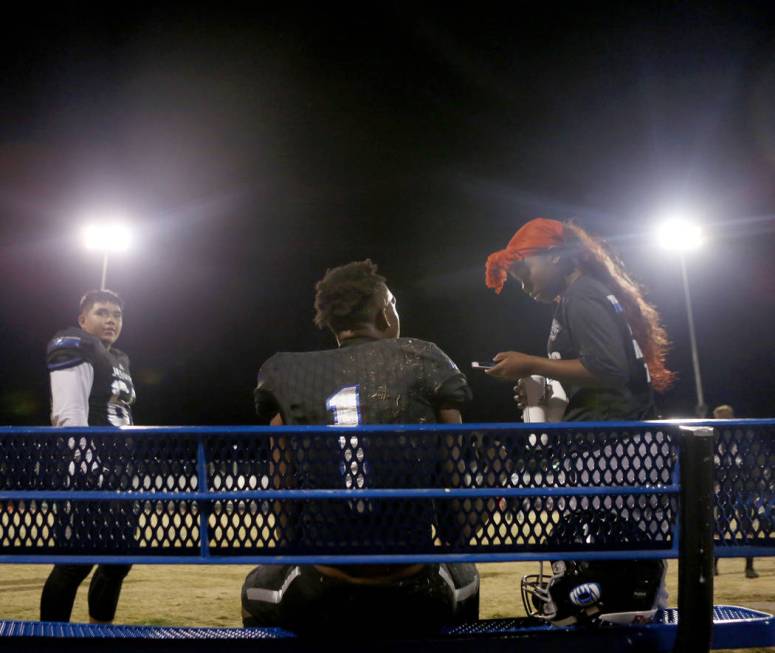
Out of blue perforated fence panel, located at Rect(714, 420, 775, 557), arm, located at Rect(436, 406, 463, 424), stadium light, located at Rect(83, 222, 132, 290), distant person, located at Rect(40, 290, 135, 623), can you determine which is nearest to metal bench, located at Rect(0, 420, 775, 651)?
blue perforated fence panel, located at Rect(714, 420, 775, 557)

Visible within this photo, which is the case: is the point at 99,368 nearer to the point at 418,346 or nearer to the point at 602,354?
the point at 418,346

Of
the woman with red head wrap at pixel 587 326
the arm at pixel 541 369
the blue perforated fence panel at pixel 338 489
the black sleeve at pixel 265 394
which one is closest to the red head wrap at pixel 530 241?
the woman with red head wrap at pixel 587 326

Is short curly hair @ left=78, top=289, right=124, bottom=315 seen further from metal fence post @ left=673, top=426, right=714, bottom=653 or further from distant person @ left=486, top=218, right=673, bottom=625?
metal fence post @ left=673, top=426, right=714, bottom=653

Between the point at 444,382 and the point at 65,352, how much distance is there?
2.94 meters

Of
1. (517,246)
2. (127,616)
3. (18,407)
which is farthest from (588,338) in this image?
(18,407)

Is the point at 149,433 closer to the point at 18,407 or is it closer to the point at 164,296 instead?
the point at 18,407

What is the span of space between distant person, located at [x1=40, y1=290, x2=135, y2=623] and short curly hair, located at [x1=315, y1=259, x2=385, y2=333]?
2292 mm

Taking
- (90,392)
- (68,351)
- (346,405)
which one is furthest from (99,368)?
(346,405)

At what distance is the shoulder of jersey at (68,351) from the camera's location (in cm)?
469

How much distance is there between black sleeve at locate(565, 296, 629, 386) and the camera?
3.20m

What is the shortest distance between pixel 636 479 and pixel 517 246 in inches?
61.0

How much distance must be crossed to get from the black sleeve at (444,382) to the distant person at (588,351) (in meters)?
0.32

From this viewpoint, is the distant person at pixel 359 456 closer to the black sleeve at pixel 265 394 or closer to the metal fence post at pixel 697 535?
the black sleeve at pixel 265 394

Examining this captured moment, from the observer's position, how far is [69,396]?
15.4ft
